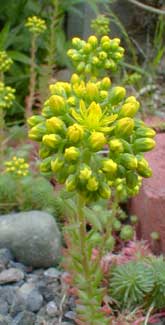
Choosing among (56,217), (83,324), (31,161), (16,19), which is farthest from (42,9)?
(83,324)

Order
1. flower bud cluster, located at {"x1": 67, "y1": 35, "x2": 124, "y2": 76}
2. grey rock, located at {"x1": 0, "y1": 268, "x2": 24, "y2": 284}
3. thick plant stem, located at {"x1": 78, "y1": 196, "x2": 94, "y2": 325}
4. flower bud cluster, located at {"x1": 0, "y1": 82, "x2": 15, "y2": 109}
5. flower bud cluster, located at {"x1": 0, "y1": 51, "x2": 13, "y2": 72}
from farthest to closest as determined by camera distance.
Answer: flower bud cluster, located at {"x1": 0, "y1": 51, "x2": 13, "y2": 72} → flower bud cluster, located at {"x1": 0, "y1": 82, "x2": 15, "y2": 109} → grey rock, located at {"x1": 0, "y1": 268, "x2": 24, "y2": 284} → flower bud cluster, located at {"x1": 67, "y1": 35, "x2": 124, "y2": 76} → thick plant stem, located at {"x1": 78, "y1": 196, "x2": 94, "y2": 325}

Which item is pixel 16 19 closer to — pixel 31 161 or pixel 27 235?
pixel 31 161

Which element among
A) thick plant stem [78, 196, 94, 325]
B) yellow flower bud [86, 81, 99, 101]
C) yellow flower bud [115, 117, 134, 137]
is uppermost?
yellow flower bud [86, 81, 99, 101]

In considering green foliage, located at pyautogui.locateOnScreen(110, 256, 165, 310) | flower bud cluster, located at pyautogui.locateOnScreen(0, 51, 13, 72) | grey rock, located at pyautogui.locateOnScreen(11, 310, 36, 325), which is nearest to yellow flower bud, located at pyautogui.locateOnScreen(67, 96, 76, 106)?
green foliage, located at pyautogui.locateOnScreen(110, 256, 165, 310)

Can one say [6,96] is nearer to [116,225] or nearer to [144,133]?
[116,225]

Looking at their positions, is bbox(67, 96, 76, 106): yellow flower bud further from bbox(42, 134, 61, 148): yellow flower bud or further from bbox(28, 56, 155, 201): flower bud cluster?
bbox(42, 134, 61, 148): yellow flower bud
